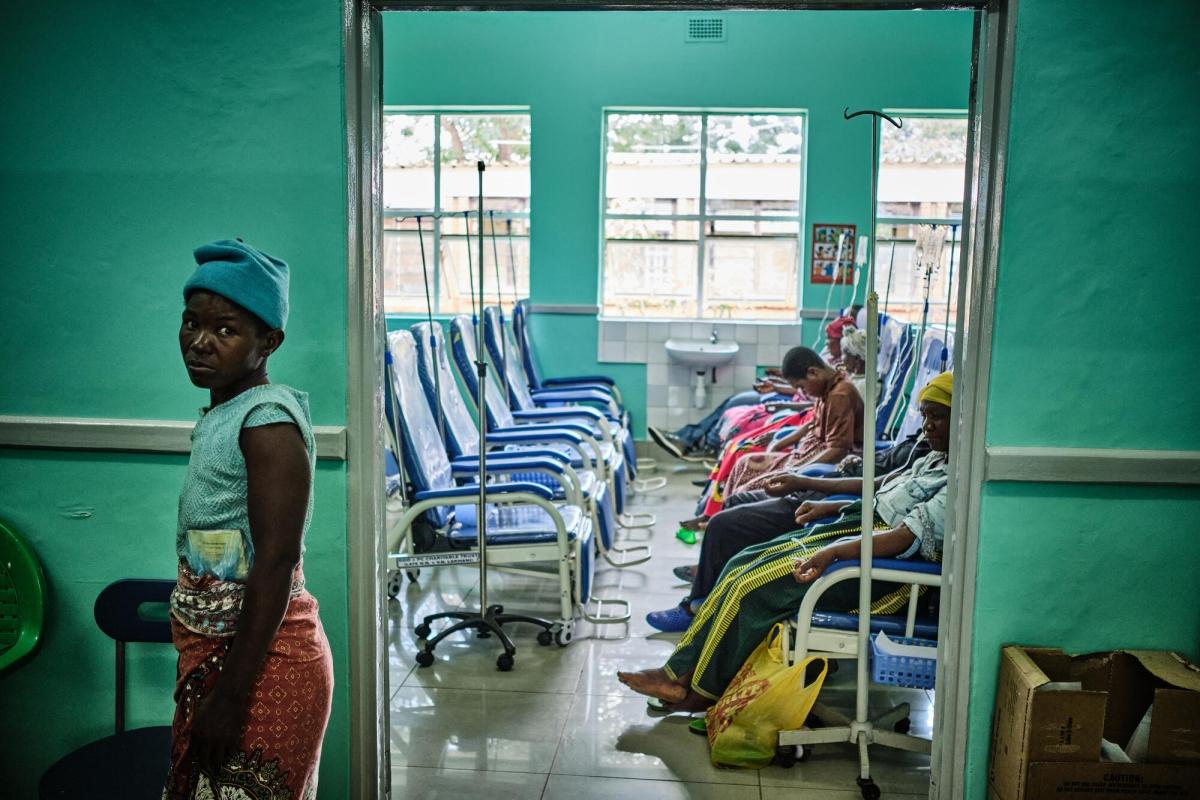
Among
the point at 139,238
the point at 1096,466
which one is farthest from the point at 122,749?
the point at 1096,466

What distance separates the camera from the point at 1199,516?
7.18 feet

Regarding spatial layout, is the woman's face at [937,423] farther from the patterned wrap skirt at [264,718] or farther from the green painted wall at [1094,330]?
the patterned wrap skirt at [264,718]

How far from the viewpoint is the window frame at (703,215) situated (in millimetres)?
7426

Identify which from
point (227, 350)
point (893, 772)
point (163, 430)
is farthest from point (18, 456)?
point (893, 772)

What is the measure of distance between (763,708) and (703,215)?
5.32 meters

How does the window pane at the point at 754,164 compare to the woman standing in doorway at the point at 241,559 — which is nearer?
the woman standing in doorway at the point at 241,559

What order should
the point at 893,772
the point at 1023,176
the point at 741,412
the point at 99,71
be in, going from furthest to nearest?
the point at 741,412, the point at 893,772, the point at 99,71, the point at 1023,176

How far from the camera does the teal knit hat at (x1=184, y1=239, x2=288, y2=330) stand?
1.54m

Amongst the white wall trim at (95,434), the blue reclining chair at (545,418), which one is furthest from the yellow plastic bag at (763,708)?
the blue reclining chair at (545,418)

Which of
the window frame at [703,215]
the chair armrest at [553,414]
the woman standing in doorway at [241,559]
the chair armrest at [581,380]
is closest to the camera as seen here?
the woman standing in doorway at [241,559]

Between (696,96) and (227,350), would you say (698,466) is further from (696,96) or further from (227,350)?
(227,350)

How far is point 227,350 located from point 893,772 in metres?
2.14

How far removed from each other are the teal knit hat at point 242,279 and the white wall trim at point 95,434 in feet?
2.62

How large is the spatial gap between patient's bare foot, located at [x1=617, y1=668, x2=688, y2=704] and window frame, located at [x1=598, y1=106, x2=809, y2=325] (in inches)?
185
